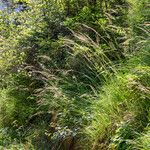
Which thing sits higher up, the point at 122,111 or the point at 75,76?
the point at 122,111

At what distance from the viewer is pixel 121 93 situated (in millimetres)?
4605

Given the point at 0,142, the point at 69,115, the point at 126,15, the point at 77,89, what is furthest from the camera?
the point at 126,15

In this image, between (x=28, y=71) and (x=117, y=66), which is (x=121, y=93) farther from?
(x=28, y=71)

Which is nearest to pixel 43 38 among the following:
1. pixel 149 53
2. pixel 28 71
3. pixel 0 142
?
pixel 28 71

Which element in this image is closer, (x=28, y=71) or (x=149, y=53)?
(x=149, y=53)

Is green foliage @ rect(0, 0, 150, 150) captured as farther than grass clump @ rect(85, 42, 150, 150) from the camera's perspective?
Yes

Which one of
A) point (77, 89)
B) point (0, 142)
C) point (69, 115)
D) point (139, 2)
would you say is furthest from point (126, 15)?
point (0, 142)

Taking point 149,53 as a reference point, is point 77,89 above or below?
below

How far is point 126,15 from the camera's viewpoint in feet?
22.5

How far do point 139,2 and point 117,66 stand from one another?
156 cm

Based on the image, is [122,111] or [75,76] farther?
[75,76]

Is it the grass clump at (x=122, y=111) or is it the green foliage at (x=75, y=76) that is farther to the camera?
the green foliage at (x=75, y=76)

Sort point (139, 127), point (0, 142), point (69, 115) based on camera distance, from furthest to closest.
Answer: point (0, 142)
point (69, 115)
point (139, 127)

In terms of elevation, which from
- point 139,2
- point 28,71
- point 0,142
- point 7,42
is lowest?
point 0,142
